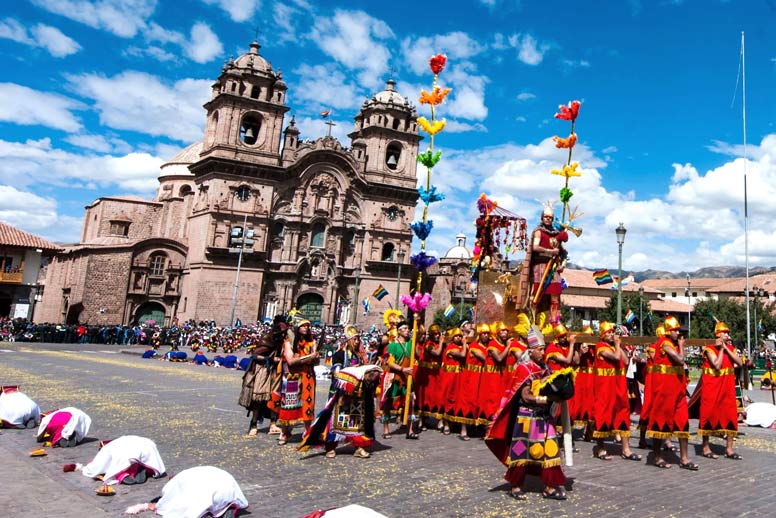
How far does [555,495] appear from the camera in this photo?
6.56m

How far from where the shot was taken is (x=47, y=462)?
7156 millimetres

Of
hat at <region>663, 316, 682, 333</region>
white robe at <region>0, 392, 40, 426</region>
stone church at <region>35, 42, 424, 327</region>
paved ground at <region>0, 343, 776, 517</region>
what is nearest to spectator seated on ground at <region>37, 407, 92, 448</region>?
paved ground at <region>0, 343, 776, 517</region>

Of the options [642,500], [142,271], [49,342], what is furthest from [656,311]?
[642,500]

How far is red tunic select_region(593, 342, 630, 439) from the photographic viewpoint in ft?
29.9

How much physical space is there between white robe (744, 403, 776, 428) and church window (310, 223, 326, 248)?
124ft

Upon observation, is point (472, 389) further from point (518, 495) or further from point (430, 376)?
point (518, 495)

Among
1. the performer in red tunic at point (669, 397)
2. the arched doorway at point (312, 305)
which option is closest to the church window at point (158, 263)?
the arched doorway at point (312, 305)

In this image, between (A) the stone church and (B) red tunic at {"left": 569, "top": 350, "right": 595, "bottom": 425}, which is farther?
(A) the stone church

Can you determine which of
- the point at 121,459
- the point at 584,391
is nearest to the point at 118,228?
the point at 121,459

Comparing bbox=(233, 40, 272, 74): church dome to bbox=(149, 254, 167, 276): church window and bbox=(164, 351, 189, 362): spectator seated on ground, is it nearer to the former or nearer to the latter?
bbox=(149, 254, 167, 276): church window

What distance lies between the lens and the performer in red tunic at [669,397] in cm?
849

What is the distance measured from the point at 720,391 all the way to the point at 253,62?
4415cm

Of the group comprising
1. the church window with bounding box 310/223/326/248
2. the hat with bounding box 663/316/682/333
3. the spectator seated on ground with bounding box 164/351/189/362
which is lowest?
the spectator seated on ground with bounding box 164/351/189/362

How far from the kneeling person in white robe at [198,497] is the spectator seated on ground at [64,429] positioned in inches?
127
